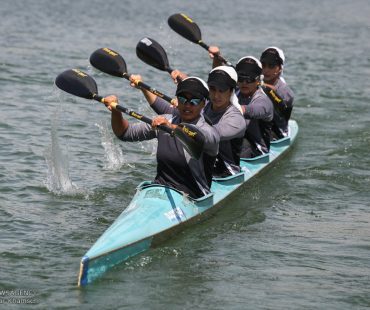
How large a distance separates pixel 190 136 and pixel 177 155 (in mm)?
705

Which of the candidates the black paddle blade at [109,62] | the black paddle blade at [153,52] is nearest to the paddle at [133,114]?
the black paddle blade at [109,62]

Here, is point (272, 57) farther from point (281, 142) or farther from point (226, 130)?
point (226, 130)

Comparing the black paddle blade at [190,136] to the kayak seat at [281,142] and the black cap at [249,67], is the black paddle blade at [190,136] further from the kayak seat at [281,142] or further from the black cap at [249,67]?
the kayak seat at [281,142]

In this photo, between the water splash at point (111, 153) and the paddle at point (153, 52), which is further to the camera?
the water splash at point (111, 153)

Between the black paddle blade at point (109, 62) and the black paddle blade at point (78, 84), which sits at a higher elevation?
the black paddle blade at point (78, 84)

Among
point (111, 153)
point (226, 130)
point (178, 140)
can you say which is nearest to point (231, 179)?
point (226, 130)

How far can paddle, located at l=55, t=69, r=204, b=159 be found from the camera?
28.6 ft

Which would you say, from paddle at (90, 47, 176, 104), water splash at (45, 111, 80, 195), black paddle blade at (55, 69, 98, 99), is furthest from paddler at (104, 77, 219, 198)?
water splash at (45, 111, 80, 195)

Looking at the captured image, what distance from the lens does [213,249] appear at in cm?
920

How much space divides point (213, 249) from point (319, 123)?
772cm

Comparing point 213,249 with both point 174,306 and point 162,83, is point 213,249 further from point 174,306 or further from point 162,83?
point 162,83

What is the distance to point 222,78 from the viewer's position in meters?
10.2

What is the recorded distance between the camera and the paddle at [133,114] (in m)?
8.72

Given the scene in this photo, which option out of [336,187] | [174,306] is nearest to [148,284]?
[174,306]
